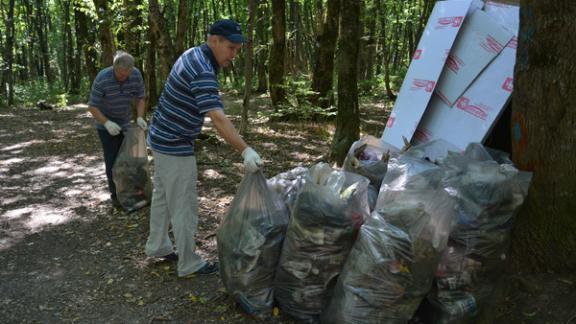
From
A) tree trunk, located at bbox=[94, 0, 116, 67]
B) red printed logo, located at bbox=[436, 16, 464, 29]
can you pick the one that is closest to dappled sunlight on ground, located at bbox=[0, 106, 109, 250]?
tree trunk, located at bbox=[94, 0, 116, 67]

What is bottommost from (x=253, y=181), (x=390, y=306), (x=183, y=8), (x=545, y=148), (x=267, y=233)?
(x=390, y=306)

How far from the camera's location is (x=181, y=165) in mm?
3521

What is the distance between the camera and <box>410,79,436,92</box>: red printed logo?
4.79m

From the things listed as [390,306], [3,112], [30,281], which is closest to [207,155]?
[30,281]

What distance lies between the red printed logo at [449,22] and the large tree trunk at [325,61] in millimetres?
4303

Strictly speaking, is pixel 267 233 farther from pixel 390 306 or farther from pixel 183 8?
pixel 183 8

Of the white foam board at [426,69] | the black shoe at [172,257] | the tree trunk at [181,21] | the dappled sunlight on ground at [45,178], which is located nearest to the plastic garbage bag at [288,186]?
the black shoe at [172,257]

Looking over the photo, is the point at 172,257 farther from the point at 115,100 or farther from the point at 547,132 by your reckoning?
the point at 547,132

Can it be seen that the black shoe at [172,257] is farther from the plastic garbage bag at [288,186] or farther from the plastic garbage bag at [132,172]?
the plastic garbage bag at [132,172]

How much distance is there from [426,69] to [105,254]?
3474 mm

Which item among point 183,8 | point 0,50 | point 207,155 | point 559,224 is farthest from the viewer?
point 0,50

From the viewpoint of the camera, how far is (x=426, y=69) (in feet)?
16.2

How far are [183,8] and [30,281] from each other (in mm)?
6561

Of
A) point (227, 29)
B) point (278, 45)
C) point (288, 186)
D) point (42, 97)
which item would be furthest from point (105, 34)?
point (42, 97)
